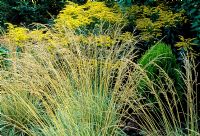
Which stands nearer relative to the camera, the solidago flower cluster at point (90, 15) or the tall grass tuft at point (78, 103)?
the tall grass tuft at point (78, 103)

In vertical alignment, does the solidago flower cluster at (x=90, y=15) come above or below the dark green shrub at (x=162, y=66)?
above

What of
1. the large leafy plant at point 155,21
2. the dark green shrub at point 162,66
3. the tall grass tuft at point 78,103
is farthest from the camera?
the large leafy plant at point 155,21

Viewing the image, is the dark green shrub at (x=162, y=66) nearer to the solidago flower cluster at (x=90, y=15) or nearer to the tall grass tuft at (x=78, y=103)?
the tall grass tuft at (x=78, y=103)

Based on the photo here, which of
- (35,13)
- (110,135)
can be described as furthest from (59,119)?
(35,13)

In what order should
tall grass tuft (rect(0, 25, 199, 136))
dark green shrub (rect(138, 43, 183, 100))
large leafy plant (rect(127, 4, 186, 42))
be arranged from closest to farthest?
tall grass tuft (rect(0, 25, 199, 136)), dark green shrub (rect(138, 43, 183, 100)), large leafy plant (rect(127, 4, 186, 42))

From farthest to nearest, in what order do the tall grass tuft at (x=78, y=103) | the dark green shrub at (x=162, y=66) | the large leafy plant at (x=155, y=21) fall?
the large leafy plant at (x=155, y=21) < the dark green shrub at (x=162, y=66) < the tall grass tuft at (x=78, y=103)

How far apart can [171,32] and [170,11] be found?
35 centimetres

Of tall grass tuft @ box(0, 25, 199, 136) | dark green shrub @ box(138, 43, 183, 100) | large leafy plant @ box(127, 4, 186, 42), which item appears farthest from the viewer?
large leafy plant @ box(127, 4, 186, 42)

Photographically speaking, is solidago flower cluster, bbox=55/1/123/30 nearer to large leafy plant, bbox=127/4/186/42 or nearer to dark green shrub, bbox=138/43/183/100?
large leafy plant, bbox=127/4/186/42

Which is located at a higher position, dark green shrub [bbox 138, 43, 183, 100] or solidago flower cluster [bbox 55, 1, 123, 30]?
solidago flower cluster [bbox 55, 1, 123, 30]

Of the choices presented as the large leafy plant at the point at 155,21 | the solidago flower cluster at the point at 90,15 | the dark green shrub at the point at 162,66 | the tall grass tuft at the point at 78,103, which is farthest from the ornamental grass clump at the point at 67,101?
the large leafy plant at the point at 155,21

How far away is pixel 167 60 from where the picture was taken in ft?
14.1

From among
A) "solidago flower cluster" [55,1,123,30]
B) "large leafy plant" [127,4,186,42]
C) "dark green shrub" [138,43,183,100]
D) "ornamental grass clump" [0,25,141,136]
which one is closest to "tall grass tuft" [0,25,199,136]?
"ornamental grass clump" [0,25,141,136]

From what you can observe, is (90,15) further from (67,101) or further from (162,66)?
(67,101)
